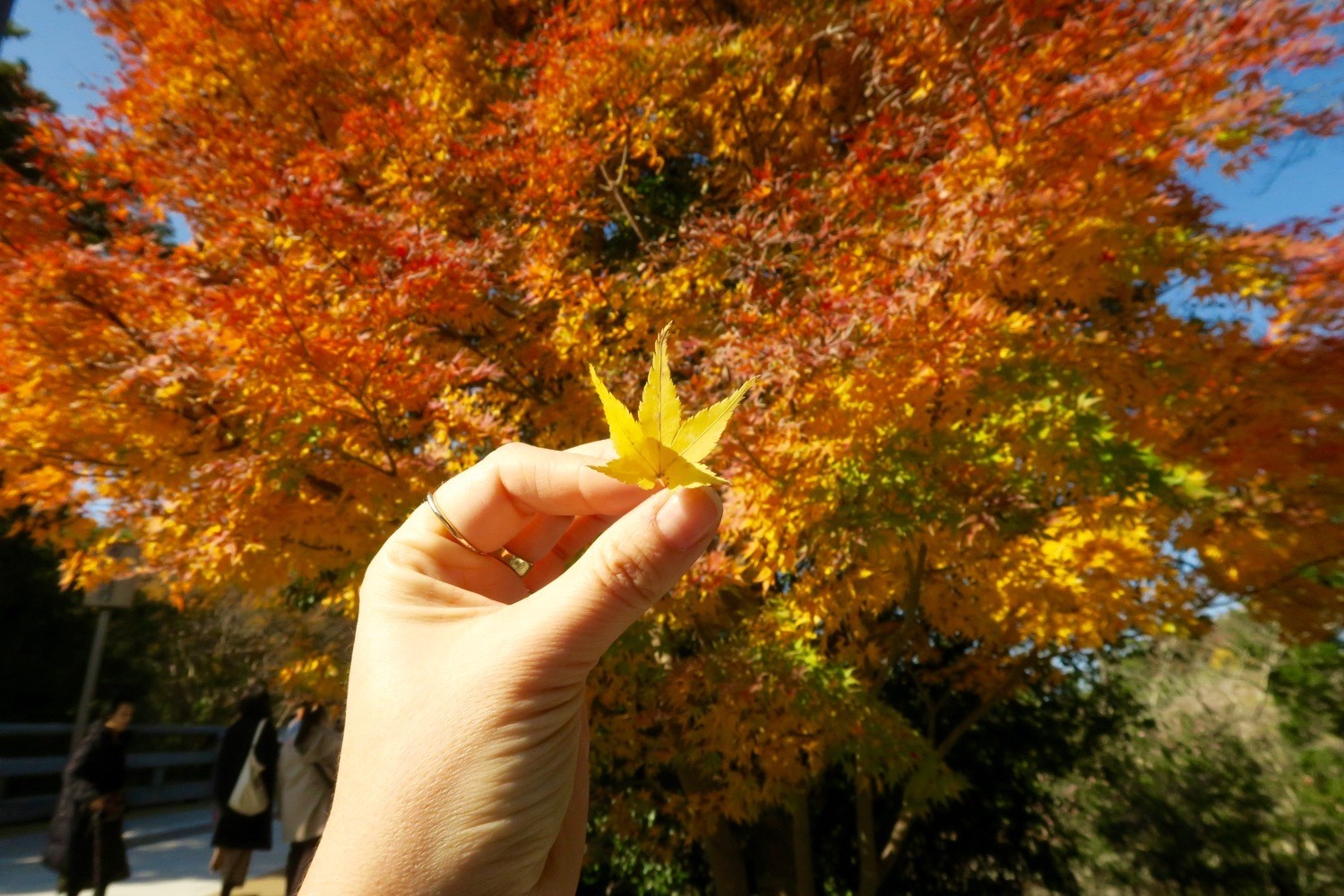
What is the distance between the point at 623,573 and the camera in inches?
42.3

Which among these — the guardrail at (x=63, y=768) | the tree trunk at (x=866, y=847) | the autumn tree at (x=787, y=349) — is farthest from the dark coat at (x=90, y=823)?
the tree trunk at (x=866, y=847)

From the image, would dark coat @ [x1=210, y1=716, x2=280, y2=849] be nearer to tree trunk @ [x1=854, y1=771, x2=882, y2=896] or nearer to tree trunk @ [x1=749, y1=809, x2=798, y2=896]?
tree trunk @ [x1=749, y1=809, x2=798, y2=896]

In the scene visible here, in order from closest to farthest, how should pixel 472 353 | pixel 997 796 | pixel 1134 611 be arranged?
pixel 1134 611 → pixel 472 353 → pixel 997 796

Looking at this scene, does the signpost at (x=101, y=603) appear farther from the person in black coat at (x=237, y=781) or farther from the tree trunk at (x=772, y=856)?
the tree trunk at (x=772, y=856)

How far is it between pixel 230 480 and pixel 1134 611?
4.68 meters

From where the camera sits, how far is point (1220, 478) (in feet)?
12.5

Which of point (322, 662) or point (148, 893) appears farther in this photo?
point (148, 893)

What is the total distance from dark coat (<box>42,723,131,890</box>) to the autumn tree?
4.37ft

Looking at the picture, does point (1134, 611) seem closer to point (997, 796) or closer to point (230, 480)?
point (997, 796)

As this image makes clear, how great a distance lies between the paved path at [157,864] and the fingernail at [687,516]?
6.86 metres

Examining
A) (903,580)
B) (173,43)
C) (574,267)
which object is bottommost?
(903,580)

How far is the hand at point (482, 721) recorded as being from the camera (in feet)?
3.35

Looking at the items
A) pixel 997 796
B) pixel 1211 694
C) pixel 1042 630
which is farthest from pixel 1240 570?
pixel 1211 694

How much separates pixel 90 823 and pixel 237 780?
3.32ft
